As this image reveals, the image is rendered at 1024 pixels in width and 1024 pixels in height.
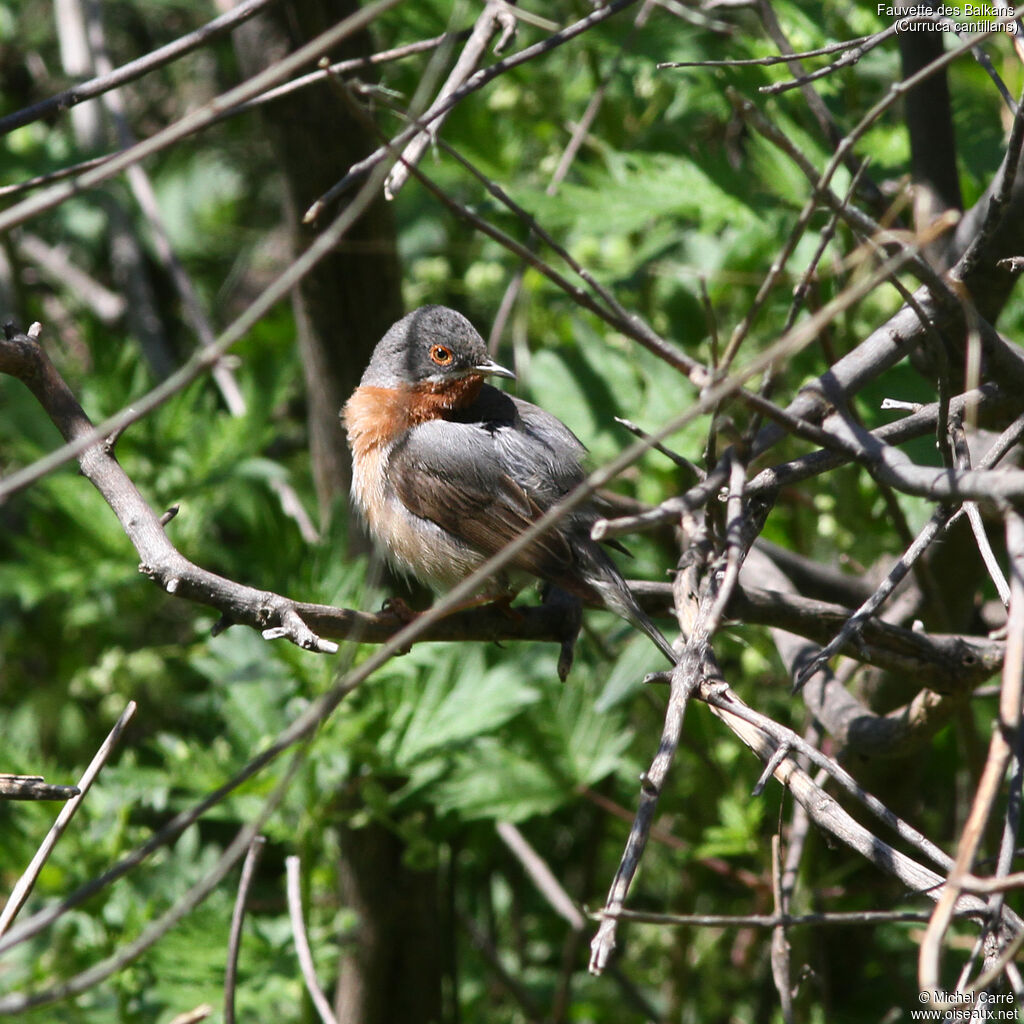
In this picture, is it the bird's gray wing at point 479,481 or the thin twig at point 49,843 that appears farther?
the bird's gray wing at point 479,481

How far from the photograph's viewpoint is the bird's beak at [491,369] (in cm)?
396

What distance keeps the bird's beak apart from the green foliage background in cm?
19

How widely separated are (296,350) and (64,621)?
163cm

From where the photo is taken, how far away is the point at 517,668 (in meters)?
4.23

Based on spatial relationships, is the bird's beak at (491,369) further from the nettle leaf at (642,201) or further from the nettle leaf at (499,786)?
the nettle leaf at (499,786)

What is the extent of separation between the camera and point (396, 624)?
317cm

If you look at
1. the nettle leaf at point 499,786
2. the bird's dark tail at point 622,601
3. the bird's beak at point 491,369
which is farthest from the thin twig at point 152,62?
the nettle leaf at point 499,786

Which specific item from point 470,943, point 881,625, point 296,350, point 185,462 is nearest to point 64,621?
point 185,462

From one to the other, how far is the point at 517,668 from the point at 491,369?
44.2 inches

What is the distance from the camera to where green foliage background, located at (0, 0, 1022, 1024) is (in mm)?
3793

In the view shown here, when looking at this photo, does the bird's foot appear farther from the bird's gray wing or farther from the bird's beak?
the bird's beak

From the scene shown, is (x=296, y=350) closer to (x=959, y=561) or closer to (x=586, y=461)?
(x=586, y=461)

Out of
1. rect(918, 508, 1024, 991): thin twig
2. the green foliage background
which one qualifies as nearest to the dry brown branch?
the green foliage background

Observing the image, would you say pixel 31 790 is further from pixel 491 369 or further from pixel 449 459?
pixel 491 369
